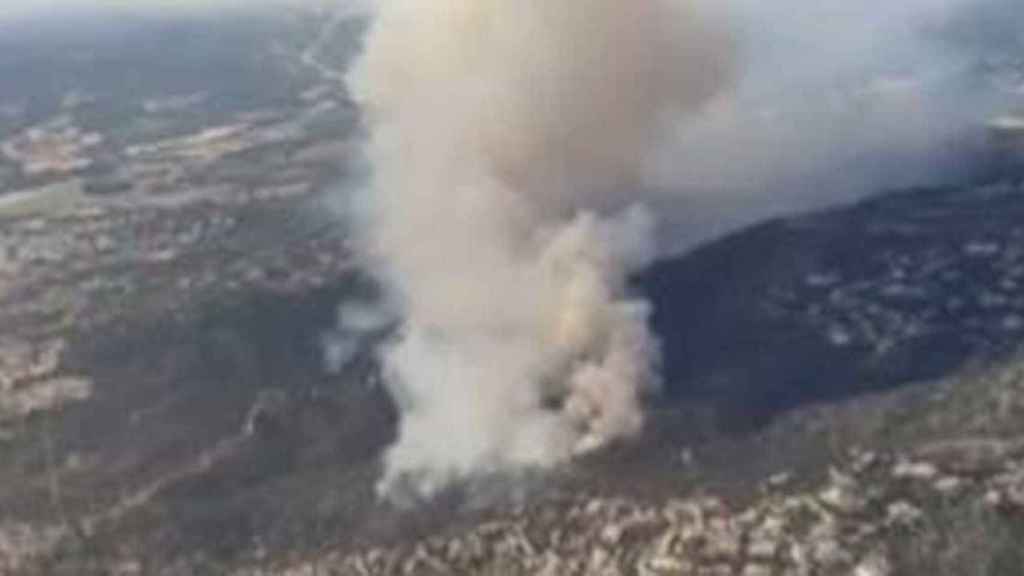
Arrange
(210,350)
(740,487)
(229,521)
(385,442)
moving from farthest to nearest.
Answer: (210,350), (385,442), (229,521), (740,487)

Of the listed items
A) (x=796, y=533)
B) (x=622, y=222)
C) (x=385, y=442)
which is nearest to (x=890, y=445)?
(x=796, y=533)

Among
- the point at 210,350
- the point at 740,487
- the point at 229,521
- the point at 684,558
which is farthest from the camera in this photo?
the point at 210,350

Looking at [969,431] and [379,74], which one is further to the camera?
[379,74]

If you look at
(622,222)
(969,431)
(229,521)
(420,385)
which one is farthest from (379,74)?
(969,431)

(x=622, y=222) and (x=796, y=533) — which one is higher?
(x=622, y=222)

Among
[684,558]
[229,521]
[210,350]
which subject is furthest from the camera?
[210,350]

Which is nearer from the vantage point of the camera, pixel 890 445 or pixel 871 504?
pixel 871 504

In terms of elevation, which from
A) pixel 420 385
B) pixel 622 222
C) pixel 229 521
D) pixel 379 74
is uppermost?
pixel 379 74

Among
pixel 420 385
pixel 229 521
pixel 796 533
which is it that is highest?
pixel 420 385

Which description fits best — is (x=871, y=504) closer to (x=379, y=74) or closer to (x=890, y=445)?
(x=890, y=445)

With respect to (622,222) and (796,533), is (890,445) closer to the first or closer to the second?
(796,533)
